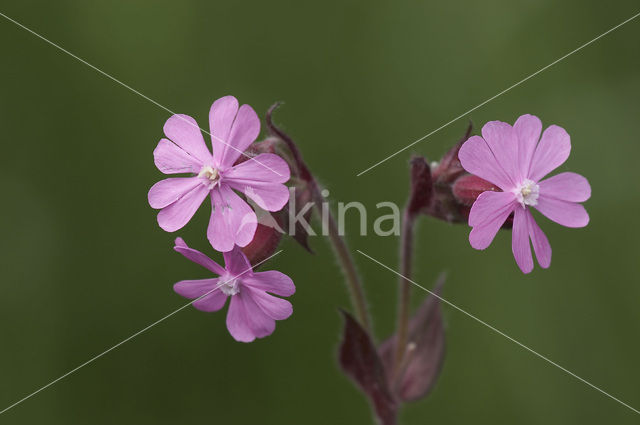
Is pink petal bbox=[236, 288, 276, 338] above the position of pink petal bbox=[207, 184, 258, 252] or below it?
below

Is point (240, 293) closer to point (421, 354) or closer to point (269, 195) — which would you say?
point (269, 195)

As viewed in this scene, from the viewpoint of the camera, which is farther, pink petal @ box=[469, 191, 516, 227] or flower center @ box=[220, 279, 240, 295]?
flower center @ box=[220, 279, 240, 295]

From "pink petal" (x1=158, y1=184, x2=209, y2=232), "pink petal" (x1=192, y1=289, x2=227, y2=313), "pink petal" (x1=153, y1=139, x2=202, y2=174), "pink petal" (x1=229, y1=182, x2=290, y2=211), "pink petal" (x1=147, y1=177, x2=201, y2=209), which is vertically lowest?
"pink petal" (x1=192, y1=289, x2=227, y2=313)

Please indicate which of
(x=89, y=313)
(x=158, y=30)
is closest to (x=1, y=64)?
(x=158, y=30)

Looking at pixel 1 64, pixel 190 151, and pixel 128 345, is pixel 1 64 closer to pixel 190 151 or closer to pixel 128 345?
pixel 128 345

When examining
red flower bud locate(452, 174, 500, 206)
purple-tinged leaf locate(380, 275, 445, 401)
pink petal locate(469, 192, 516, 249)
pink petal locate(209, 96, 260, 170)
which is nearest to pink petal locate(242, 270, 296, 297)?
pink petal locate(209, 96, 260, 170)

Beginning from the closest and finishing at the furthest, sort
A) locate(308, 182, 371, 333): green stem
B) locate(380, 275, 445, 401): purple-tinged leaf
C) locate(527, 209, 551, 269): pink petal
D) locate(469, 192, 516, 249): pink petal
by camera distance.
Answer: locate(469, 192, 516, 249): pink petal → locate(527, 209, 551, 269): pink petal → locate(308, 182, 371, 333): green stem → locate(380, 275, 445, 401): purple-tinged leaf

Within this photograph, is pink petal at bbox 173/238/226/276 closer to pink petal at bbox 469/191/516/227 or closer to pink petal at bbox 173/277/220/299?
pink petal at bbox 173/277/220/299

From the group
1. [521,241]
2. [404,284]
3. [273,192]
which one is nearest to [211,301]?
[273,192]
